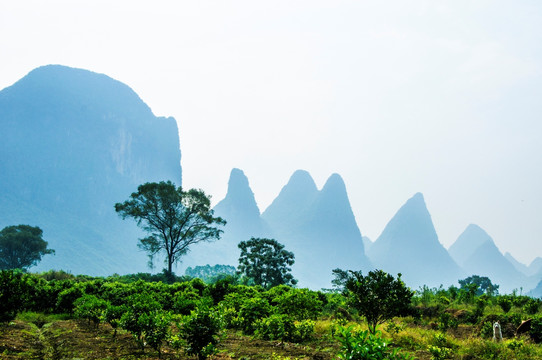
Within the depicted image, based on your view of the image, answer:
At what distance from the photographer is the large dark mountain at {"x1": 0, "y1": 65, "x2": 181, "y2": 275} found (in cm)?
14488

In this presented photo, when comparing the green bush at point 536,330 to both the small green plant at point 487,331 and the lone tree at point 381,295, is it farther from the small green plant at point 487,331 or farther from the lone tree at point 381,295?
the lone tree at point 381,295

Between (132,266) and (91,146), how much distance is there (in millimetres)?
70519

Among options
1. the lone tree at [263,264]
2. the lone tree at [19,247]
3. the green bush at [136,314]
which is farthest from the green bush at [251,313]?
the lone tree at [19,247]

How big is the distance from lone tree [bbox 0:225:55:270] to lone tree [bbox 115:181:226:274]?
24.1 metres

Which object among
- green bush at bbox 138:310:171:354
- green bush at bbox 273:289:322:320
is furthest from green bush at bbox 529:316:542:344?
green bush at bbox 138:310:171:354

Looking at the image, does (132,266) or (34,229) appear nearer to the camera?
(34,229)

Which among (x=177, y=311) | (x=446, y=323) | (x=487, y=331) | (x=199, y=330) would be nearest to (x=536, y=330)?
(x=487, y=331)

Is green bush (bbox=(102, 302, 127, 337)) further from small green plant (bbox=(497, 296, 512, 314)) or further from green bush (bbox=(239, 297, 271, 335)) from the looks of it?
small green plant (bbox=(497, 296, 512, 314))

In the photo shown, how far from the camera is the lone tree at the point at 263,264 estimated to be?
140 ft

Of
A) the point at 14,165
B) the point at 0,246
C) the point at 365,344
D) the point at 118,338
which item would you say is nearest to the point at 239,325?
the point at 118,338

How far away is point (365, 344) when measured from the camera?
420cm

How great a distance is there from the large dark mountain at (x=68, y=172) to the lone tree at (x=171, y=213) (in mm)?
112947

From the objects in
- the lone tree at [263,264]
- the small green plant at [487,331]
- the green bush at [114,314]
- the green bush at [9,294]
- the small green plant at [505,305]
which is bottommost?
the small green plant at [487,331]

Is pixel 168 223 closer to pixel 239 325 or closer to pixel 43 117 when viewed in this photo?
pixel 239 325
